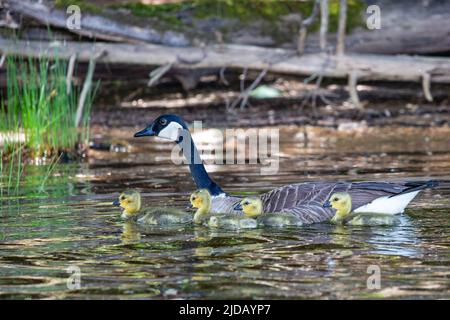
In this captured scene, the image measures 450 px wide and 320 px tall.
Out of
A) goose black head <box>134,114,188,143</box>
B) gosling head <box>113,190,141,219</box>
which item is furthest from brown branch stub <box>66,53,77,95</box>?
gosling head <box>113,190,141,219</box>

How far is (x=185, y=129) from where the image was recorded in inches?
410

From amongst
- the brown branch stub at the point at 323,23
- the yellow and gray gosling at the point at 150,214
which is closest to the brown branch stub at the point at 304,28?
the brown branch stub at the point at 323,23

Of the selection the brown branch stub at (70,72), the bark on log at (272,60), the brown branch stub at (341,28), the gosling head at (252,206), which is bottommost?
the gosling head at (252,206)

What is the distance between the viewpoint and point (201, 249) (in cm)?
796

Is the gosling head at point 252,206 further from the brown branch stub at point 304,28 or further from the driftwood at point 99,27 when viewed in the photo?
the driftwood at point 99,27

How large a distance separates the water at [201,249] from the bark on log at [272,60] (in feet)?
11.5

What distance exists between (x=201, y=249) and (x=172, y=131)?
8.97ft

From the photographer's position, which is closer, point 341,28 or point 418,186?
point 418,186

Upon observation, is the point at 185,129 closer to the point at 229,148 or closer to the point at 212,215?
the point at 212,215

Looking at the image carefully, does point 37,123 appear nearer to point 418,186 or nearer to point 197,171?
point 197,171

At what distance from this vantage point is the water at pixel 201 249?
6715 mm

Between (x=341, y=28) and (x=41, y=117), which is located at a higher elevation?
(x=341, y=28)

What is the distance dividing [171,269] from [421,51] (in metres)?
10.5

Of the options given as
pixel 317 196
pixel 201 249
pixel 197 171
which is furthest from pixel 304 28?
pixel 201 249
